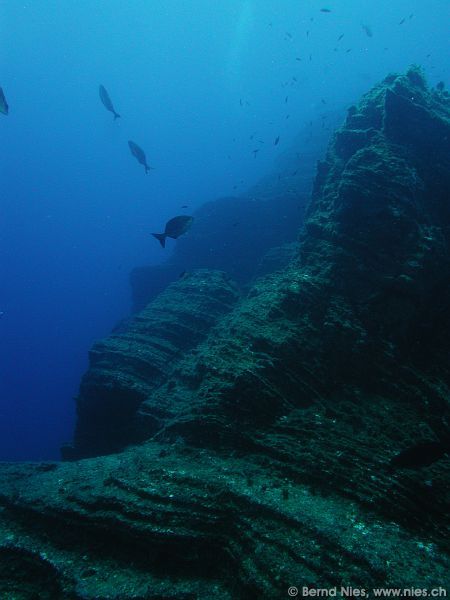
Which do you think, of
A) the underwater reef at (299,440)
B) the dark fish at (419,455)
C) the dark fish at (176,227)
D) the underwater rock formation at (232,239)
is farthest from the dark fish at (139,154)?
the dark fish at (419,455)

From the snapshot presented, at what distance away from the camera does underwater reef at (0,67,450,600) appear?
468 cm

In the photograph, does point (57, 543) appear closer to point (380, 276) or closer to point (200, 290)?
point (380, 276)

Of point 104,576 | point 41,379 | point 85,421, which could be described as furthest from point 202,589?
point 41,379

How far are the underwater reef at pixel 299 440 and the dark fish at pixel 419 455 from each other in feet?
0.13

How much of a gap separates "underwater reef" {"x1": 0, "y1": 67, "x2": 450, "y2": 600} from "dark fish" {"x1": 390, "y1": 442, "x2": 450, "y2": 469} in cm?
4

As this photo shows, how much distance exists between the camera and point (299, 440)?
6.21m

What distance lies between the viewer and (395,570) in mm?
4051

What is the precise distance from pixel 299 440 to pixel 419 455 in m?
1.88

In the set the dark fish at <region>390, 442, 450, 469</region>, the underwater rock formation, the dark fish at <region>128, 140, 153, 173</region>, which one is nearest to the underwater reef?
the dark fish at <region>390, 442, 450, 469</region>

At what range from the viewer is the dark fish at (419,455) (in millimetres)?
5293

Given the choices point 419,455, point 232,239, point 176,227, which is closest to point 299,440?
point 419,455

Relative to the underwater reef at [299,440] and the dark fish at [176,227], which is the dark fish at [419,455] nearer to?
the underwater reef at [299,440]

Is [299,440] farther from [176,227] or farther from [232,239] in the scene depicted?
[232,239]

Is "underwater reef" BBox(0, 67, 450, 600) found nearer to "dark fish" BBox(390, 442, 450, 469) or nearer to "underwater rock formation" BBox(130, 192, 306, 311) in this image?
"dark fish" BBox(390, 442, 450, 469)
